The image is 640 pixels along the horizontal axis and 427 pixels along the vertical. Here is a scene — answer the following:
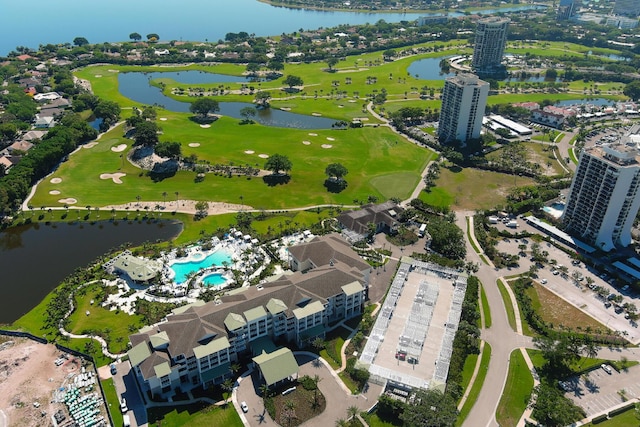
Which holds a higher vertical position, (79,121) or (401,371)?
(79,121)

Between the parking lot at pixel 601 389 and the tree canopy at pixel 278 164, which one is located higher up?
the tree canopy at pixel 278 164

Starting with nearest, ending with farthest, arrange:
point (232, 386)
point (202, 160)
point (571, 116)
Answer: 1. point (232, 386)
2. point (202, 160)
3. point (571, 116)

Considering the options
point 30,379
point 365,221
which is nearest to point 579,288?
point 365,221

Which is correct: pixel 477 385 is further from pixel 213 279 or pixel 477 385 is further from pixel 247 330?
pixel 213 279

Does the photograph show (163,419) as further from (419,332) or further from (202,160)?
(202,160)

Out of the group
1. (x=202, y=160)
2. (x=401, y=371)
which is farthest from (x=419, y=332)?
(x=202, y=160)

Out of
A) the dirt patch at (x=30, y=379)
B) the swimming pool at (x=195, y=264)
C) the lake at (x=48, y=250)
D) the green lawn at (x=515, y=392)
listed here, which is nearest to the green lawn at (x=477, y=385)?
the green lawn at (x=515, y=392)

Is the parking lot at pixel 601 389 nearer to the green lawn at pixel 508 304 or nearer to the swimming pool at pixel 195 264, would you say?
the green lawn at pixel 508 304
